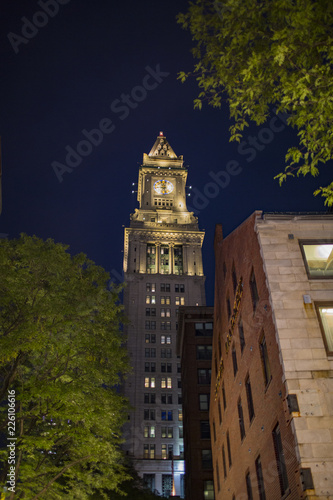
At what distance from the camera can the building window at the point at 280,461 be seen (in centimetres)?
1702

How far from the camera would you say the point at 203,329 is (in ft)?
219

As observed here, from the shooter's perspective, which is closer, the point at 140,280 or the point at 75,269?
the point at 75,269

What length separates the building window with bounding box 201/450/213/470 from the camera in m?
57.2

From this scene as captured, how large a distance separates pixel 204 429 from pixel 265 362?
4467cm

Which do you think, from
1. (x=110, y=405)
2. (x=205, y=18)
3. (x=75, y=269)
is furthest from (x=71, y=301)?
(x=205, y=18)

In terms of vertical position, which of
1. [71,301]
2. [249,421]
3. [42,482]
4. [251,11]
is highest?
[251,11]

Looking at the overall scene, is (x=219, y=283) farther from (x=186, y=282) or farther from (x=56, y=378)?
(x=186, y=282)

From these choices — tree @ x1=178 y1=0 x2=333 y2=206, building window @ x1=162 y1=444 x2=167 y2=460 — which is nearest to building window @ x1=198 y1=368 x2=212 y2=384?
building window @ x1=162 y1=444 x2=167 y2=460

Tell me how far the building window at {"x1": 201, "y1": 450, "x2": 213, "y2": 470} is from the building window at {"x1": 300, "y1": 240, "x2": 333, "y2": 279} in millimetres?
47115

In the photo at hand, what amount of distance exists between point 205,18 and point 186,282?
109m

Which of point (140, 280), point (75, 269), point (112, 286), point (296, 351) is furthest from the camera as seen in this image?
point (140, 280)

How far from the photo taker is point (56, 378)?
754 inches

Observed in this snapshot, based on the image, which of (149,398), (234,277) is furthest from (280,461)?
(149,398)

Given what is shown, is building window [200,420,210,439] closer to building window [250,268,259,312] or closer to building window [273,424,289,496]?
building window [250,268,259,312]
